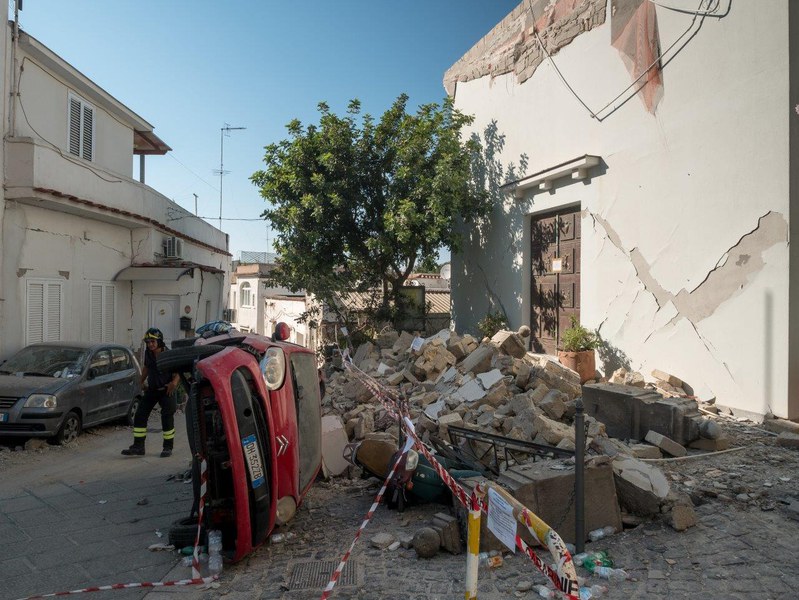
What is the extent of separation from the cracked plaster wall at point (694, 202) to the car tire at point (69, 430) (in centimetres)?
842

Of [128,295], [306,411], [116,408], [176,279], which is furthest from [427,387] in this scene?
[128,295]

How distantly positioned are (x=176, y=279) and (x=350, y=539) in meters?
10.9

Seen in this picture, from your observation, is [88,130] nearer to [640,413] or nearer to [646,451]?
[640,413]

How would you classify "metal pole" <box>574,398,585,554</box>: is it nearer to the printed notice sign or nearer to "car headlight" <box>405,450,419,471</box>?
the printed notice sign

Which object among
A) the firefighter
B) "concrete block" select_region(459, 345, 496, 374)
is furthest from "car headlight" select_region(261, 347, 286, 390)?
"concrete block" select_region(459, 345, 496, 374)

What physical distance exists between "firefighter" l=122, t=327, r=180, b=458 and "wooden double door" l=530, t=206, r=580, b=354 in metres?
7.11

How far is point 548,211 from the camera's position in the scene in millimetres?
11586

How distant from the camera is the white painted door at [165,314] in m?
14.8

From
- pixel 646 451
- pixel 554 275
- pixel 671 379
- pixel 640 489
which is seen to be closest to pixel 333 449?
pixel 640 489

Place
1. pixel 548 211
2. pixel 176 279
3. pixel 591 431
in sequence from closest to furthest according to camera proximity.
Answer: pixel 591 431 < pixel 548 211 < pixel 176 279

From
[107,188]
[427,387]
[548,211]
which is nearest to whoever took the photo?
[427,387]

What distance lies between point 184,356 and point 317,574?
6.27 feet

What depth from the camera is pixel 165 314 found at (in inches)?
591

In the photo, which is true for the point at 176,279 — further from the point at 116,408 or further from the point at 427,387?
the point at 427,387
